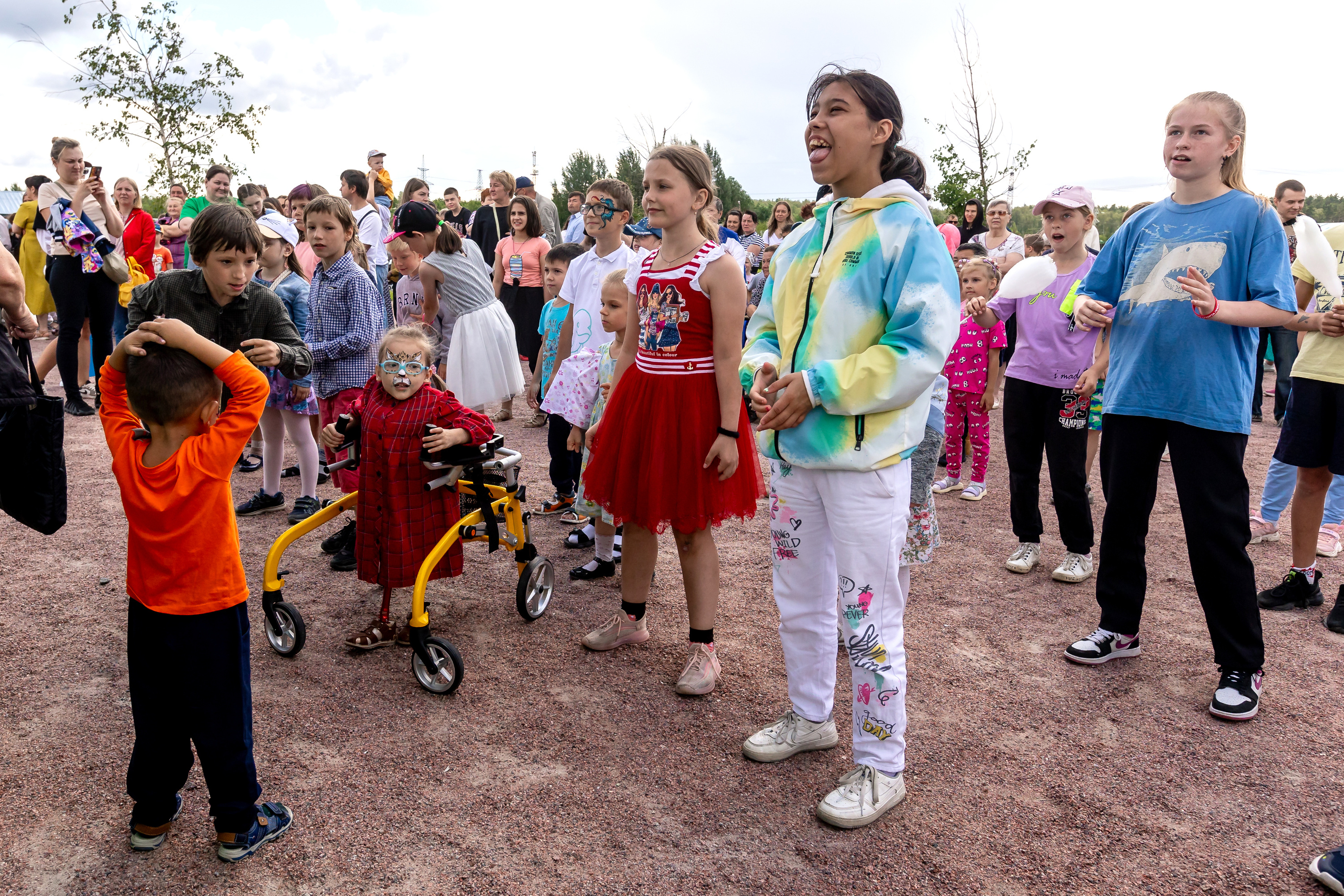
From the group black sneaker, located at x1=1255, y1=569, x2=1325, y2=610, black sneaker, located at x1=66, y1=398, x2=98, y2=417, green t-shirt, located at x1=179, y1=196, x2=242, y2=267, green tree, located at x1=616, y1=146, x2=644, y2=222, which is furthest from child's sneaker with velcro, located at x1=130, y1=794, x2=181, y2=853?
green tree, located at x1=616, y1=146, x2=644, y2=222

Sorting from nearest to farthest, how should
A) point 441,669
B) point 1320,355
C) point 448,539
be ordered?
point 441,669, point 448,539, point 1320,355

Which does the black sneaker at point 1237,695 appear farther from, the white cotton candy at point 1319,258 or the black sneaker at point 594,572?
the black sneaker at point 594,572

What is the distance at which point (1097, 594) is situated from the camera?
3.83 m

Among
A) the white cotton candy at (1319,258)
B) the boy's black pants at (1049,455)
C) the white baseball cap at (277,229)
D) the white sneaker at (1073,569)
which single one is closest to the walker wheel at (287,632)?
the white baseball cap at (277,229)

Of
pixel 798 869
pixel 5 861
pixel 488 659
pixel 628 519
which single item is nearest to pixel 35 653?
pixel 5 861

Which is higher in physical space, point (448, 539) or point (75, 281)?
point (75, 281)

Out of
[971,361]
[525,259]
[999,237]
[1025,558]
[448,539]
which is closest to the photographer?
[448,539]

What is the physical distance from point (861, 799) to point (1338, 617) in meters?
2.99

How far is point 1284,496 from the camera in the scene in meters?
5.36

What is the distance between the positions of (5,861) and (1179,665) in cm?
430

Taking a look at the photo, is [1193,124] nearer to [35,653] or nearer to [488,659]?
[488,659]

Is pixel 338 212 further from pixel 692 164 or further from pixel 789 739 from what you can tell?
pixel 789 739

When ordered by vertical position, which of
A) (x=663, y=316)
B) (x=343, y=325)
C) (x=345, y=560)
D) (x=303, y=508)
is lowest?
(x=345, y=560)

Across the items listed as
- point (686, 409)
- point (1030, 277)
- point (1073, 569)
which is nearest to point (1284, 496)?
point (1073, 569)
